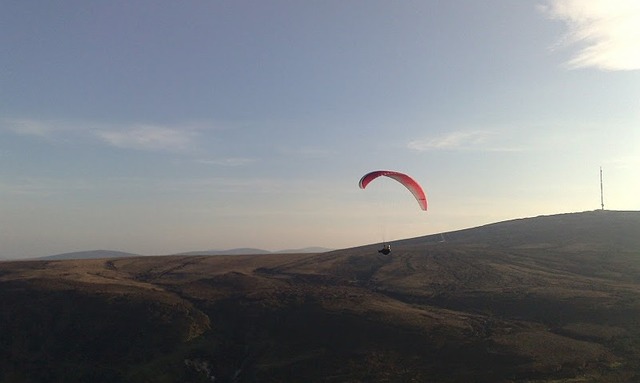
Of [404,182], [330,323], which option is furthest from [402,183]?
[330,323]

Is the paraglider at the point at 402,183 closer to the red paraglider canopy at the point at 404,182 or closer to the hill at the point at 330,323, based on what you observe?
the red paraglider canopy at the point at 404,182

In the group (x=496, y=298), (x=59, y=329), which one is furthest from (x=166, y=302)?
(x=496, y=298)

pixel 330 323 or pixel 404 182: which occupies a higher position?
pixel 404 182

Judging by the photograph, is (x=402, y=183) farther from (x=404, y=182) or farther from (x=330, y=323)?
(x=330, y=323)

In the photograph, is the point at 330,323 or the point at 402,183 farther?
the point at 330,323

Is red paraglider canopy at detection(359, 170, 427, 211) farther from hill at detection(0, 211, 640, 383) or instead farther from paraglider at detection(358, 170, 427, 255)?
hill at detection(0, 211, 640, 383)

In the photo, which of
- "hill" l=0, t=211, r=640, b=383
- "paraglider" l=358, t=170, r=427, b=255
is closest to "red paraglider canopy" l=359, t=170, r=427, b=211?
"paraglider" l=358, t=170, r=427, b=255

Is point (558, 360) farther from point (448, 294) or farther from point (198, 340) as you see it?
point (198, 340)
